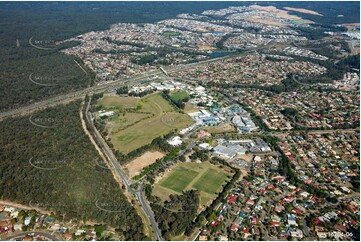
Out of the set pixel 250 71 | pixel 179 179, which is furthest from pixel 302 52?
pixel 179 179

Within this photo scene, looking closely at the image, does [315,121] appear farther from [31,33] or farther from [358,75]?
[31,33]

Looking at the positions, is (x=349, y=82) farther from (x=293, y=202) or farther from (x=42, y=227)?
(x=42, y=227)

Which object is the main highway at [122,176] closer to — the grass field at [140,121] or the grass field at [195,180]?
the grass field at [140,121]

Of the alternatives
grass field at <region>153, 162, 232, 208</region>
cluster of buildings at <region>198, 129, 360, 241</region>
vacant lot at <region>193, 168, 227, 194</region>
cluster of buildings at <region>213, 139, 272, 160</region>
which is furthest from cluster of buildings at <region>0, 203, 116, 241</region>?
cluster of buildings at <region>213, 139, 272, 160</region>

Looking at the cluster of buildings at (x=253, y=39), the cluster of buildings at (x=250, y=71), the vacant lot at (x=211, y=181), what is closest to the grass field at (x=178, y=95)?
the cluster of buildings at (x=250, y=71)

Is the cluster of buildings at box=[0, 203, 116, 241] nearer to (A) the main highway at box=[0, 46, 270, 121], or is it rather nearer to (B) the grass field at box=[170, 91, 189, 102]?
(A) the main highway at box=[0, 46, 270, 121]

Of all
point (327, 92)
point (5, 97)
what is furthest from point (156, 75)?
point (327, 92)
